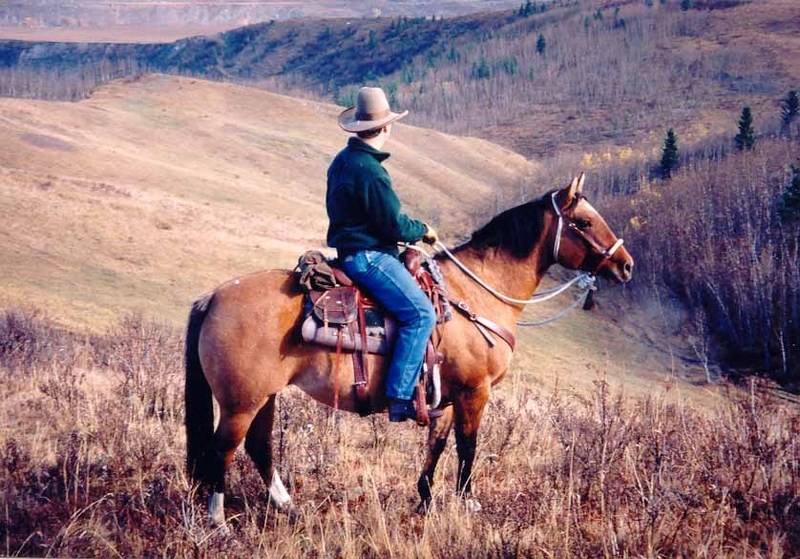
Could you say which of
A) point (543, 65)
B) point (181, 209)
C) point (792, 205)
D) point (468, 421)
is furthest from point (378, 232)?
point (543, 65)

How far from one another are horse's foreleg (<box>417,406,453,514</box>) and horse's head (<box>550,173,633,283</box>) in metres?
1.66

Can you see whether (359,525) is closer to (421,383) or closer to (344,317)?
(421,383)

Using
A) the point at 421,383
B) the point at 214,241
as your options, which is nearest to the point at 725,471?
the point at 421,383

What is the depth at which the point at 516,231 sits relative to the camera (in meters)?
5.86

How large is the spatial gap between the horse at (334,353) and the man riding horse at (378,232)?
0.26 metres

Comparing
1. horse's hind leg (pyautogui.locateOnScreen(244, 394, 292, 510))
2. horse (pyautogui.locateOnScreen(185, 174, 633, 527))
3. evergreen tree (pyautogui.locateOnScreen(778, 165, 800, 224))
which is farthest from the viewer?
evergreen tree (pyautogui.locateOnScreen(778, 165, 800, 224))

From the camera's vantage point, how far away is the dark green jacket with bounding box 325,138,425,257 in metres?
4.88

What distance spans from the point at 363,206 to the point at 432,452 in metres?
2.01

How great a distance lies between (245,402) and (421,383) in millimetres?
1276

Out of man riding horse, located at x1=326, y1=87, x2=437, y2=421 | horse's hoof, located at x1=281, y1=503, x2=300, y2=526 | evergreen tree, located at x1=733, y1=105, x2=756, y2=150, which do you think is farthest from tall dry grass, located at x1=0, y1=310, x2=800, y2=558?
evergreen tree, located at x1=733, y1=105, x2=756, y2=150

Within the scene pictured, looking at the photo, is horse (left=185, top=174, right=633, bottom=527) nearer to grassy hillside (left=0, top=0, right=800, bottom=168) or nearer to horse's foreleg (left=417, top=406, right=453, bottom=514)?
horse's foreleg (left=417, top=406, right=453, bottom=514)

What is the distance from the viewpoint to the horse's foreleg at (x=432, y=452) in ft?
17.5

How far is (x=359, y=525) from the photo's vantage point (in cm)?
477

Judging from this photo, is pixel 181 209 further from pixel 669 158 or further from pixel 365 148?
pixel 669 158
